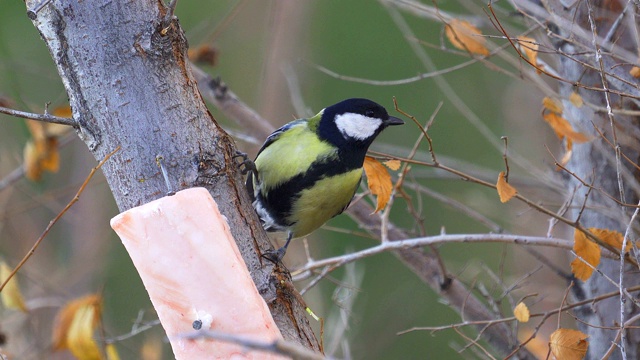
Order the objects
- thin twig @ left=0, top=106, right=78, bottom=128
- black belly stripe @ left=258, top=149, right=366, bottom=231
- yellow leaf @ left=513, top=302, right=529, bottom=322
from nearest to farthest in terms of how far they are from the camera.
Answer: thin twig @ left=0, top=106, right=78, bottom=128, yellow leaf @ left=513, top=302, right=529, bottom=322, black belly stripe @ left=258, top=149, right=366, bottom=231

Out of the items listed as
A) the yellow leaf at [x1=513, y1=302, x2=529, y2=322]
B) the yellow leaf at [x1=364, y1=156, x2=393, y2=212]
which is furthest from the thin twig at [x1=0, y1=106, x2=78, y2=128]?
the yellow leaf at [x1=513, y1=302, x2=529, y2=322]

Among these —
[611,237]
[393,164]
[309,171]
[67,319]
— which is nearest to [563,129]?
[611,237]

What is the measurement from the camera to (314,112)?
5.30 meters

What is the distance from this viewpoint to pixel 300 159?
89.1 inches

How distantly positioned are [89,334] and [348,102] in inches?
41.1

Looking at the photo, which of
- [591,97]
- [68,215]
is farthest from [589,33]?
[68,215]

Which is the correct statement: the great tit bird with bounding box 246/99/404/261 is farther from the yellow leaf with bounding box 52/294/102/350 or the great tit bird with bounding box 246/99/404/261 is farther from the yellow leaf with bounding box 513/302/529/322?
the yellow leaf with bounding box 513/302/529/322

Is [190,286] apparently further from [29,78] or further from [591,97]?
[29,78]

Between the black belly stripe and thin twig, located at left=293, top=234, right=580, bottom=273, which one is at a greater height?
thin twig, located at left=293, top=234, right=580, bottom=273

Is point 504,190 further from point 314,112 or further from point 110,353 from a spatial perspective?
point 314,112

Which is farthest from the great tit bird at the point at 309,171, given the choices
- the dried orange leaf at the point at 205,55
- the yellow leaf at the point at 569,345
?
the yellow leaf at the point at 569,345

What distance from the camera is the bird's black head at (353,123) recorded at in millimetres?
2342

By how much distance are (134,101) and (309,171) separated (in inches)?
31.4

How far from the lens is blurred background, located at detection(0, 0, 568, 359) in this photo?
370 centimetres
